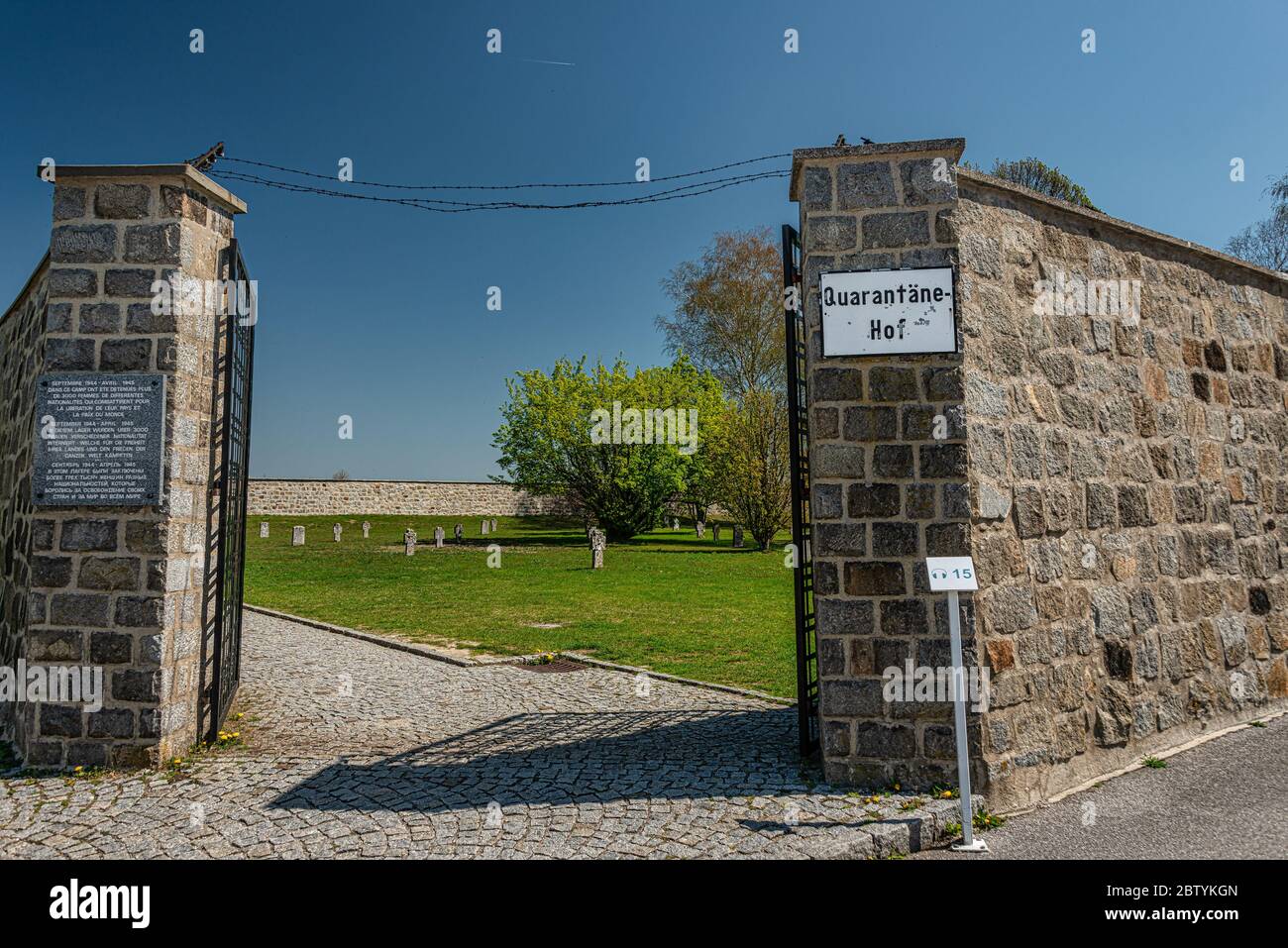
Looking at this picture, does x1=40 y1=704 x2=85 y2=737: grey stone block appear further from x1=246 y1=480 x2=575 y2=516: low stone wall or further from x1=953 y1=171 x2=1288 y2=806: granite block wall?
x1=246 y1=480 x2=575 y2=516: low stone wall

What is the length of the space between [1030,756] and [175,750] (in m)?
5.50

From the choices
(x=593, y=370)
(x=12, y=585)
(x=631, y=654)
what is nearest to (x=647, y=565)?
(x=631, y=654)

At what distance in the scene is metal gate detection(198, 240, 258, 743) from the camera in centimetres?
563

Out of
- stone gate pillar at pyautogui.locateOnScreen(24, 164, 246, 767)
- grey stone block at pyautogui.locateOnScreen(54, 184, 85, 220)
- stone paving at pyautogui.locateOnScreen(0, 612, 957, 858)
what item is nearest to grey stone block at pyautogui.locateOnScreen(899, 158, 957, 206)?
Answer: stone paving at pyautogui.locateOnScreen(0, 612, 957, 858)

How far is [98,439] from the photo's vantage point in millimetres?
5211

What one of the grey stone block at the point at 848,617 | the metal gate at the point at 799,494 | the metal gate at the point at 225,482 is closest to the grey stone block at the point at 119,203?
the metal gate at the point at 225,482

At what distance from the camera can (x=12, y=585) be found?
20.5 ft

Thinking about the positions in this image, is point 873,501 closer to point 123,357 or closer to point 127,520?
point 127,520

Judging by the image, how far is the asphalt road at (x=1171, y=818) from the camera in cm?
401

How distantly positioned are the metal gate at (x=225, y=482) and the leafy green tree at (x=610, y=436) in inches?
1002

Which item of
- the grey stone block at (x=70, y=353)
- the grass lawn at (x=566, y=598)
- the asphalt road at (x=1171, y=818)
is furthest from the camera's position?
the grass lawn at (x=566, y=598)

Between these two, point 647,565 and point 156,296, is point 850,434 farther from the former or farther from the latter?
point 647,565

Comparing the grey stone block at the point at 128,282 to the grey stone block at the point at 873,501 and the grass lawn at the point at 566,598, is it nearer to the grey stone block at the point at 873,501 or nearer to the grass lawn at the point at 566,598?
the grey stone block at the point at 873,501

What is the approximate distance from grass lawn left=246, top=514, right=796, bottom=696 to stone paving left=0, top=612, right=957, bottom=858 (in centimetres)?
223
